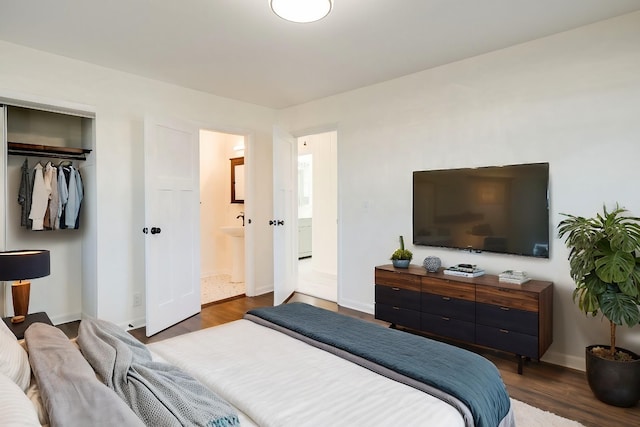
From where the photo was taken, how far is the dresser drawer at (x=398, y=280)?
3211 millimetres

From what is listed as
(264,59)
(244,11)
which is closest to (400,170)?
(264,59)

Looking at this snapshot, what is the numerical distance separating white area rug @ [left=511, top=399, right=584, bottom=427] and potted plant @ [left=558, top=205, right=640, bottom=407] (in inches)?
16.4

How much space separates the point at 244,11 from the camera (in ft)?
8.04

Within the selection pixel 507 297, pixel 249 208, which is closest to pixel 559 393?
pixel 507 297

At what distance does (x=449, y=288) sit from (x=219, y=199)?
415 cm

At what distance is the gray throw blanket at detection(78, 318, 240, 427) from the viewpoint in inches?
43.3

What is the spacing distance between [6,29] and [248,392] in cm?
318

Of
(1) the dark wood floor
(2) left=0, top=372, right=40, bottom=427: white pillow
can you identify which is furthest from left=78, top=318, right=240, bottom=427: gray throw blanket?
(1) the dark wood floor

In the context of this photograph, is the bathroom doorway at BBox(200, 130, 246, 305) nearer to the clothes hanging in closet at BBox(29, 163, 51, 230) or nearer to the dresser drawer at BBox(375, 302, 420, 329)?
the clothes hanging in closet at BBox(29, 163, 51, 230)

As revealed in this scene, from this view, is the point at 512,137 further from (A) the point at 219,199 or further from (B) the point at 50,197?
(A) the point at 219,199

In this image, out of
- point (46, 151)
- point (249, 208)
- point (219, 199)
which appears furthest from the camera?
point (219, 199)

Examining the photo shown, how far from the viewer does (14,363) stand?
1292 mm

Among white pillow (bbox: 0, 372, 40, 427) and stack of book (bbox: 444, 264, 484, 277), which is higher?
white pillow (bbox: 0, 372, 40, 427)

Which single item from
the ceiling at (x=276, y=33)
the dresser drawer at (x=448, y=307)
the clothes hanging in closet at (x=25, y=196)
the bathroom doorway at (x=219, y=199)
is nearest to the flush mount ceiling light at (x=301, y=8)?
the ceiling at (x=276, y=33)
